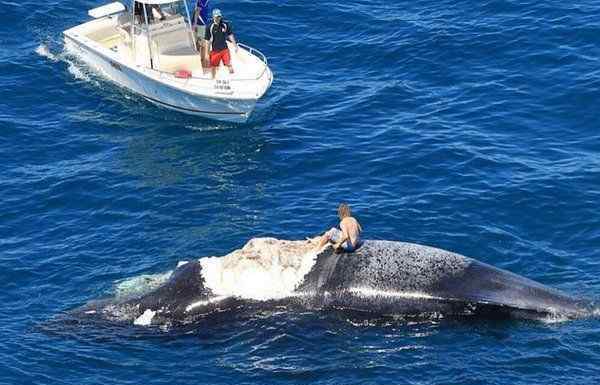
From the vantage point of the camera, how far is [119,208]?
40.0 meters

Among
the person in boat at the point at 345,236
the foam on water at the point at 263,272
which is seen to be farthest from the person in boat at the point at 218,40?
the person in boat at the point at 345,236

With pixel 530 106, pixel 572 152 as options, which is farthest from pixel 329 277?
pixel 530 106

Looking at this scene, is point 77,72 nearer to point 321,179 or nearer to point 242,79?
point 242,79

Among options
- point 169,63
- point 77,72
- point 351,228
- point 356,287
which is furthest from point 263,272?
point 77,72

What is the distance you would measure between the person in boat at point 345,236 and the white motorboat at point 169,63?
50.1 ft

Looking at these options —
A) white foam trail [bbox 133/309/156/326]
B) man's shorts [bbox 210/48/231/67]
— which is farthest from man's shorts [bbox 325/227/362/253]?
man's shorts [bbox 210/48/231/67]

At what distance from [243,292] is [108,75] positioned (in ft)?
70.3

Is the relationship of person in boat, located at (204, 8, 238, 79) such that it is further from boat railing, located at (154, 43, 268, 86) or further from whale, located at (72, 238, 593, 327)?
whale, located at (72, 238, 593, 327)

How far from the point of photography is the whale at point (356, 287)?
30000 mm

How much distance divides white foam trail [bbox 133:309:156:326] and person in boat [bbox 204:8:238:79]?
16.9 metres

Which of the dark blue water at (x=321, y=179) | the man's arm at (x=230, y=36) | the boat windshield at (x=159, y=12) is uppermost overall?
the boat windshield at (x=159, y=12)

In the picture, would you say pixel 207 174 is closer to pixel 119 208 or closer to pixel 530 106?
pixel 119 208

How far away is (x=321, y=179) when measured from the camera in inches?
1622

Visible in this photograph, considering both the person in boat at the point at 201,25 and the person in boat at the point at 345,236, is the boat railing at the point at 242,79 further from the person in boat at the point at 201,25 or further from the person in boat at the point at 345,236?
the person in boat at the point at 345,236
